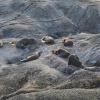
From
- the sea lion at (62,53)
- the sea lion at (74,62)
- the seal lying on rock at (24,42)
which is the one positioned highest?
the sea lion at (74,62)

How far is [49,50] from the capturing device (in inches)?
738

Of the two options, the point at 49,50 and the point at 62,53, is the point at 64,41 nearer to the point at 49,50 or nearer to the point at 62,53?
the point at 49,50

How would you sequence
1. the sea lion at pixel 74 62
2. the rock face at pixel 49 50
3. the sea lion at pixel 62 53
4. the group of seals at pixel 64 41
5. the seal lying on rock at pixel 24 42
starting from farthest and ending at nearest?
the seal lying on rock at pixel 24 42
the group of seals at pixel 64 41
the sea lion at pixel 62 53
the sea lion at pixel 74 62
the rock face at pixel 49 50

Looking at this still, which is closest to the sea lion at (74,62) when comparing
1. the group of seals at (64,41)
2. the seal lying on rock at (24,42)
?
the group of seals at (64,41)

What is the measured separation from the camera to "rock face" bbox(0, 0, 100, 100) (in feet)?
39.4

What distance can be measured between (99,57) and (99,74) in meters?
2.73

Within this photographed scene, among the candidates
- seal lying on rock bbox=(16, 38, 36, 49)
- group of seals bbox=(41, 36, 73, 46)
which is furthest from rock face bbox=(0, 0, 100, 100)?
group of seals bbox=(41, 36, 73, 46)

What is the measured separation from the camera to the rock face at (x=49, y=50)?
39.4ft

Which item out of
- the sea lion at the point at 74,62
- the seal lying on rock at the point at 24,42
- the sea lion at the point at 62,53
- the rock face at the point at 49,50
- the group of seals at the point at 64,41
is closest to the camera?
the rock face at the point at 49,50

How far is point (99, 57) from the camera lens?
1573cm

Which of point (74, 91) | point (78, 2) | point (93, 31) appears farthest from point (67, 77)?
point (78, 2)

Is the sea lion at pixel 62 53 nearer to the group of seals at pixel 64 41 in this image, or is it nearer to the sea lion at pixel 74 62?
the sea lion at pixel 74 62

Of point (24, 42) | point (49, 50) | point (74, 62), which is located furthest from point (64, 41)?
point (74, 62)

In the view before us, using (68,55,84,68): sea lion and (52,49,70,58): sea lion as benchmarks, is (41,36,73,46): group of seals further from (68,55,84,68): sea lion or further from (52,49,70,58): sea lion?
(68,55,84,68): sea lion
